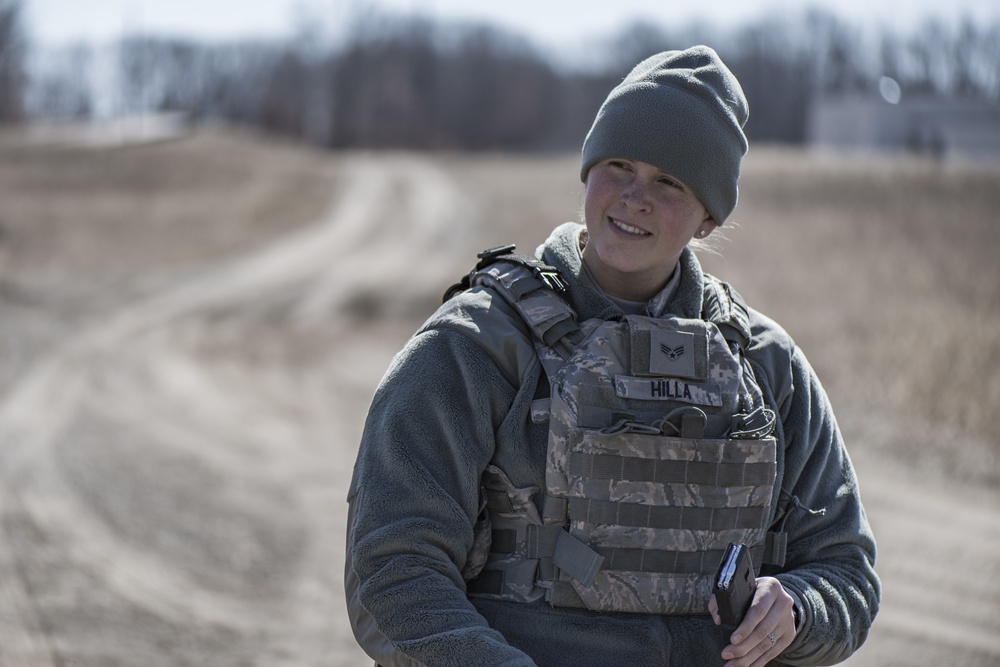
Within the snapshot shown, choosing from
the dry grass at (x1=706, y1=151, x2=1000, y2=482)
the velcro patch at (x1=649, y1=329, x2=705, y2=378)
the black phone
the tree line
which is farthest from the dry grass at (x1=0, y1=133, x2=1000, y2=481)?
the tree line

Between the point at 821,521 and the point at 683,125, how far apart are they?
0.76m

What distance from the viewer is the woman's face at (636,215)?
197 cm

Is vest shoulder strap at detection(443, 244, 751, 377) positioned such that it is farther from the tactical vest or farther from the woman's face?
the woman's face

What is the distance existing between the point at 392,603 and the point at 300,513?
5.32 metres

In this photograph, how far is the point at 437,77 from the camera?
7800cm

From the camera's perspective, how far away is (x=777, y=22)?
289ft

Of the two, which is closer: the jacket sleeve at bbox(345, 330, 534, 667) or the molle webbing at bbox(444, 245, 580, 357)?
the jacket sleeve at bbox(345, 330, 534, 667)

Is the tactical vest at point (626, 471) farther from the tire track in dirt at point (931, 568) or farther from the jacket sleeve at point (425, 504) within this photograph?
the tire track in dirt at point (931, 568)

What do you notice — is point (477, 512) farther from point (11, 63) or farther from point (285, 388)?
point (11, 63)

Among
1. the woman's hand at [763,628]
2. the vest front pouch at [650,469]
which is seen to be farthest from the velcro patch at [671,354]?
the woman's hand at [763,628]

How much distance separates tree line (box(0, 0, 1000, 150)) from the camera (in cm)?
6688

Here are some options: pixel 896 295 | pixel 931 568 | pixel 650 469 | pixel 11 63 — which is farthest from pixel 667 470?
pixel 11 63

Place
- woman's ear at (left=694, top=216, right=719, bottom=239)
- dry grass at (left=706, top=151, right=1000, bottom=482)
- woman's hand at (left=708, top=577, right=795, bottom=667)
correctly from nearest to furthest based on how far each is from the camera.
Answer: woman's hand at (left=708, top=577, right=795, bottom=667) → woman's ear at (left=694, top=216, right=719, bottom=239) → dry grass at (left=706, top=151, right=1000, bottom=482)

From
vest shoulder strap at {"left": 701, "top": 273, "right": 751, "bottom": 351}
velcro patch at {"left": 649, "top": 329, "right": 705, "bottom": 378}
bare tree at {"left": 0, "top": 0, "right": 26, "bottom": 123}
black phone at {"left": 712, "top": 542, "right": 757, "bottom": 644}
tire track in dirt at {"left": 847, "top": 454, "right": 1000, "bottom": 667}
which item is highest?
vest shoulder strap at {"left": 701, "top": 273, "right": 751, "bottom": 351}
